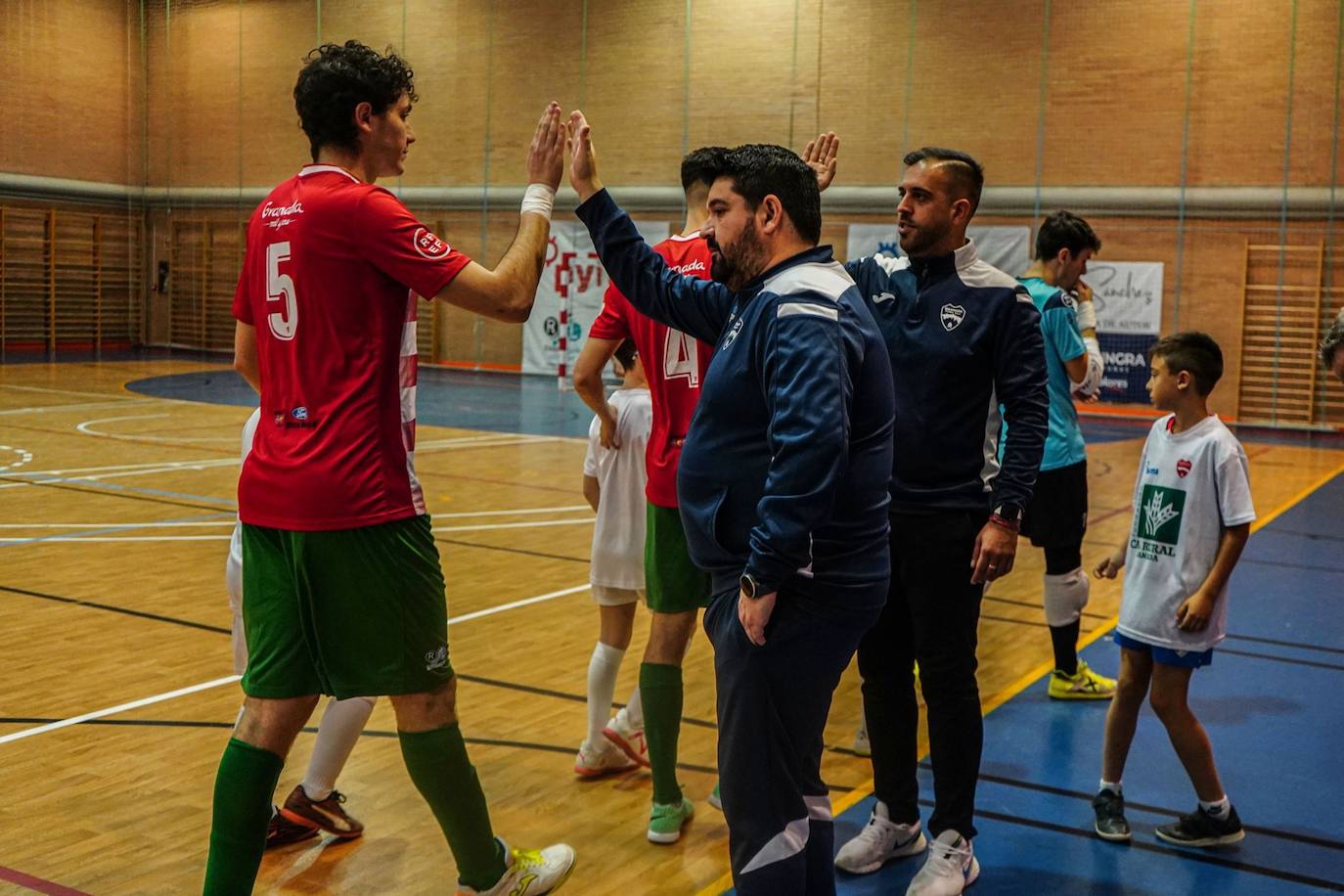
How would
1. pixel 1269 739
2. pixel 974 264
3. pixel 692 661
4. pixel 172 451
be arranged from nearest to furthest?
1. pixel 974 264
2. pixel 1269 739
3. pixel 692 661
4. pixel 172 451

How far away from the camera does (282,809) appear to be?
3.84m

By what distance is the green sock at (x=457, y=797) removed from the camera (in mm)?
3055

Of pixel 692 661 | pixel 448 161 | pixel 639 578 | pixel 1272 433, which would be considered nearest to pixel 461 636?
pixel 692 661

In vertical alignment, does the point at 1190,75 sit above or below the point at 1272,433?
above

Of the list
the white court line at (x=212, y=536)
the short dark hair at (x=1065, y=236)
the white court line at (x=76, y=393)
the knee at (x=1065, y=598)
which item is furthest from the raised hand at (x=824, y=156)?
the white court line at (x=76, y=393)

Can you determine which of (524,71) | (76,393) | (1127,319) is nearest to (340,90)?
(76,393)

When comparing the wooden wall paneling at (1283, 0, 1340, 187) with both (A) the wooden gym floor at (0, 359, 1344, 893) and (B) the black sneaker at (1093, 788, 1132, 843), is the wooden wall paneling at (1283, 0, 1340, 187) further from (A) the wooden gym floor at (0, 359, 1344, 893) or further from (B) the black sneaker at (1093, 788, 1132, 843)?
(B) the black sneaker at (1093, 788, 1132, 843)

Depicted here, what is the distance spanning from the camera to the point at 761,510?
2.54 m

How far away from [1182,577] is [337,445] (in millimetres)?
2493

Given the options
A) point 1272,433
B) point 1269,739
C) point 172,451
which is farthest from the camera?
point 1272,433

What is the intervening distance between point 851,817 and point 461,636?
2602 millimetres

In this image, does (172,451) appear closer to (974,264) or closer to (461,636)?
(461,636)

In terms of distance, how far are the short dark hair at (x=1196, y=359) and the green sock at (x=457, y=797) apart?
95.3 inches

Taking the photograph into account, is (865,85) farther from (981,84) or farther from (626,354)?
(626,354)
